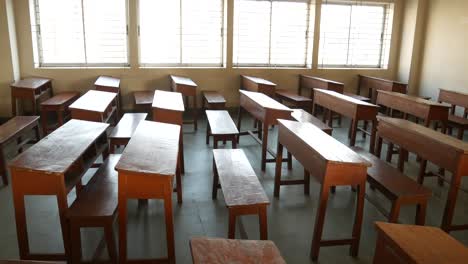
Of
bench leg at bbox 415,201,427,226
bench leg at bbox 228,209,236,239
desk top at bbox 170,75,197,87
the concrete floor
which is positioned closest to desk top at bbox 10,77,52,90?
desk top at bbox 170,75,197,87

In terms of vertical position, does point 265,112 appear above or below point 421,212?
above

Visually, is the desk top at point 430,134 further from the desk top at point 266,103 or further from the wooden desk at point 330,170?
the desk top at point 266,103

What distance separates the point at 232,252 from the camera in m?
1.66

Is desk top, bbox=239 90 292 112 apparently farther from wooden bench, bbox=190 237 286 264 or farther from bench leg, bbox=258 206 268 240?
wooden bench, bbox=190 237 286 264

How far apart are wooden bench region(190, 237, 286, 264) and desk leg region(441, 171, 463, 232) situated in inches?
72.3

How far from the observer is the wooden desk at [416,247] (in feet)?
5.15

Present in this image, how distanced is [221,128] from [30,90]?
308cm

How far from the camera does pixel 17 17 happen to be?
6.21 meters

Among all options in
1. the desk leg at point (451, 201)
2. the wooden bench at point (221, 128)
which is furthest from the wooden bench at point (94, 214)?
the desk leg at point (451, 201)

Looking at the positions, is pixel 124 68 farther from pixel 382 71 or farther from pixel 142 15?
pixel 382 71

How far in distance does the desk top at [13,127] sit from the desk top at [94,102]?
1.97ft

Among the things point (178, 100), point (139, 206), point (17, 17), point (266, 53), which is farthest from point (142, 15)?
point (139, 206)

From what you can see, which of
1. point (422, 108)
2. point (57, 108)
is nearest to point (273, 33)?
point (422, 108)

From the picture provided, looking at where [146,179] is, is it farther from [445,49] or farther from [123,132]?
[445,49]
